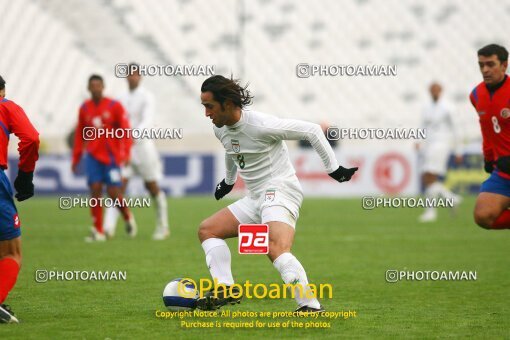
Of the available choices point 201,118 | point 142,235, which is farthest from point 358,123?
point 142,235

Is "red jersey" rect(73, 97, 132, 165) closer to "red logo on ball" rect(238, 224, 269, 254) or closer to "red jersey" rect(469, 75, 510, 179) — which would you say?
"red jersey" rect(469, 75, 510, 179)

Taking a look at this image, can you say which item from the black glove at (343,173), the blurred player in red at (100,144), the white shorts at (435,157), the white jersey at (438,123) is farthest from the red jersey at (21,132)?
the white shorts at (435,157)

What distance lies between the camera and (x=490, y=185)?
27.5 ft

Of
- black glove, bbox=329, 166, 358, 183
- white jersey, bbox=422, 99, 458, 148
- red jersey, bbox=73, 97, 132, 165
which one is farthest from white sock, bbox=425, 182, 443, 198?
black glove, bbox=329, 166, 358, 183

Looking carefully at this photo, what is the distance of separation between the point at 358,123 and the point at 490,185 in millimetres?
20473

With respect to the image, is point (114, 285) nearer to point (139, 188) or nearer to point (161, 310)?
point (161, 310)

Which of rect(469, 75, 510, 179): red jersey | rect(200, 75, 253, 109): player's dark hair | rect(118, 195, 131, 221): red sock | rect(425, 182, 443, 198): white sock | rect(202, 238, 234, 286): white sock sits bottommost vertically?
rect(202, 238, 234, 286): white sock

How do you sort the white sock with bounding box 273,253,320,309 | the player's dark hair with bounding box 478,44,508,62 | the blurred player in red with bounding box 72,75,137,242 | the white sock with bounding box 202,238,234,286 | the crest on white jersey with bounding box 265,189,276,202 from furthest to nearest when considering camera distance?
the blurred player in red with bounding box 72,75,137,242
the player's dark hair with bounding box 478,44,508,62
the white sock with bounding box 202,238,234,286
the crest on white jersey with bounding box 265,189,276,202
the white sock with bounding box 273,253,320,309

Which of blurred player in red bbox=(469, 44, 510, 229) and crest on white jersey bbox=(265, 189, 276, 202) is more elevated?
blurred player in red bbox=(469, 44, 510, 229)

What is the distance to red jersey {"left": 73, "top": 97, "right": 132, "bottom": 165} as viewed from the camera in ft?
43.4

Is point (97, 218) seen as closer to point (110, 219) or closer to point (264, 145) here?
point (110, 219)

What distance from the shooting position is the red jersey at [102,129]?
13.2 meters

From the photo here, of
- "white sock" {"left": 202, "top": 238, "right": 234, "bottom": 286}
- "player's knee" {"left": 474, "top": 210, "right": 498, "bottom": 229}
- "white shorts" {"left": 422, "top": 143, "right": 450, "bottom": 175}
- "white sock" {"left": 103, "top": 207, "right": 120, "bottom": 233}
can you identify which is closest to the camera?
"white sock" {"left": 202, "top": 238, "right": 234, "bottom": 286}

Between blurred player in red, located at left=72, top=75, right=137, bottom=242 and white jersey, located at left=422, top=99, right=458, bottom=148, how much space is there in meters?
7.00
